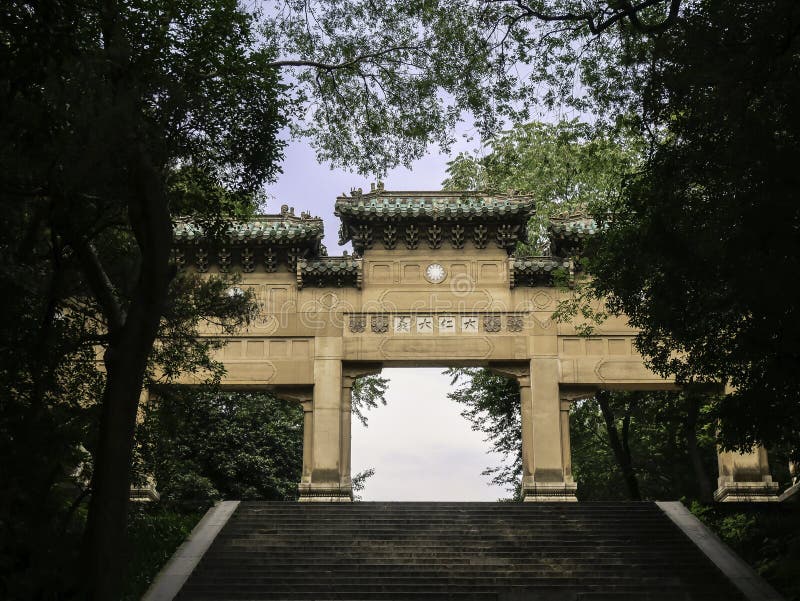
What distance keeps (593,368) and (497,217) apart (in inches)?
152

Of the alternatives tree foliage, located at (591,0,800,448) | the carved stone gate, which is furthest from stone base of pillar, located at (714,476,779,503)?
tree foliage, located at (591,0,800,448)

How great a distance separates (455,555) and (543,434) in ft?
20.4

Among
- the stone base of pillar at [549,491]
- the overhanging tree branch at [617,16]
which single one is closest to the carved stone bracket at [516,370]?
the stone base of pillar at [549,491]

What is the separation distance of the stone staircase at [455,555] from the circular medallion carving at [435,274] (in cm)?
614

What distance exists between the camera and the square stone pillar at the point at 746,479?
1950 centimetres

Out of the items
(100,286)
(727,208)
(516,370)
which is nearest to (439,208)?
(516,370)

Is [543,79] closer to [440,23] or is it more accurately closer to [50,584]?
[440,23]

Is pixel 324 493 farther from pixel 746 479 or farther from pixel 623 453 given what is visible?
pixel 746 479

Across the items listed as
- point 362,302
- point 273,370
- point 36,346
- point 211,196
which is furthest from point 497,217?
point 36,346

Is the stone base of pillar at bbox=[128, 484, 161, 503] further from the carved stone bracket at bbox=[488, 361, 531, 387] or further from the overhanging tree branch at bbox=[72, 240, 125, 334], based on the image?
the overhanging tree branch at bbox=[72, 240, 125, 334]

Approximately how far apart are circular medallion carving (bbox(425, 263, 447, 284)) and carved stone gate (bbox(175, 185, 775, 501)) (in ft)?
0.07

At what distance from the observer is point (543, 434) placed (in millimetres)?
20172

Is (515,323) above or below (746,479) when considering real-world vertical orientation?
above

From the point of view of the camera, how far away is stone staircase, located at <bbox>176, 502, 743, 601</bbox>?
13.0m
